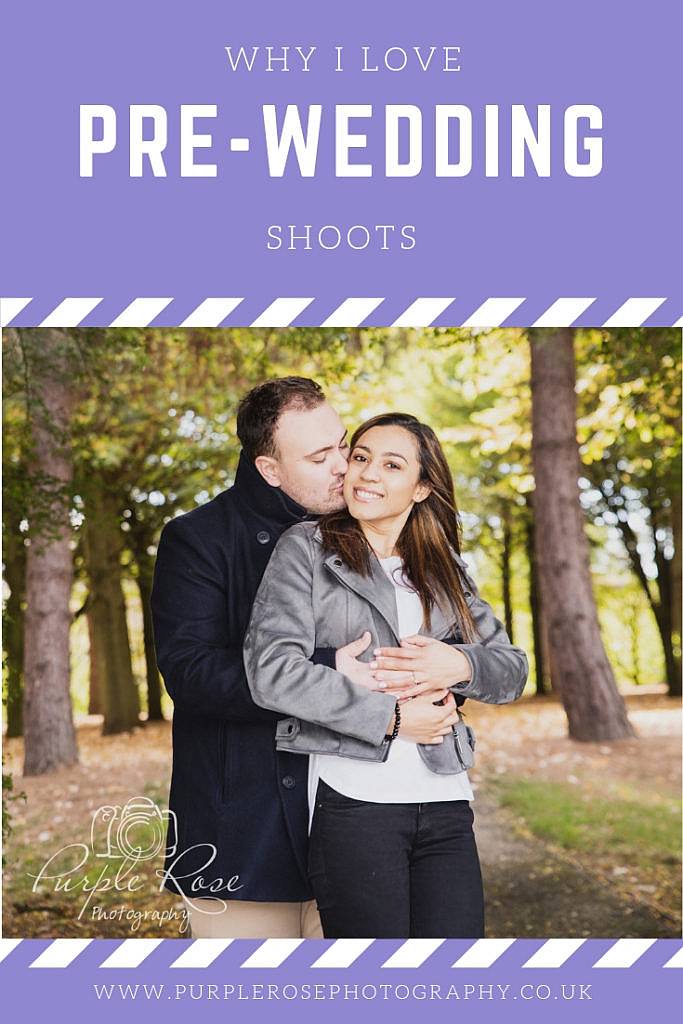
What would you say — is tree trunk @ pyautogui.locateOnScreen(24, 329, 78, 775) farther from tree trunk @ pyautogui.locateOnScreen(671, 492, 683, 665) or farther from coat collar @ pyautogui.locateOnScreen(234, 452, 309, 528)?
tree trunk @ pyautogui.locateOnScreen(671, 492, 683, 665)

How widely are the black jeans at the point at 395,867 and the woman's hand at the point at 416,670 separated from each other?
36 centimetres

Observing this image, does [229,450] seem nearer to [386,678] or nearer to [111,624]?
[111,624]

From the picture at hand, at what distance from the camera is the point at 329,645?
134 inches

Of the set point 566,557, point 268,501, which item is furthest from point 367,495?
point 566,557

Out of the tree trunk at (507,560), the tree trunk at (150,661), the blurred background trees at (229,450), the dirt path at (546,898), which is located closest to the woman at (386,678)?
the blurred background trees at (229,450)

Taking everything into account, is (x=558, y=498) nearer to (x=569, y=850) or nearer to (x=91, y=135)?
(x=569, y=850)

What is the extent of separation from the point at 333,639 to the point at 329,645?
0.02 meters

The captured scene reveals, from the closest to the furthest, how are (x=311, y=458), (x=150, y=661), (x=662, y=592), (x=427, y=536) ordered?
1. (x=427, y=536)
2. (x=311, y=458)
3. (x=150, y=661)
4. (x=662, y=592)

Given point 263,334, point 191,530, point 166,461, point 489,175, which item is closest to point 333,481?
point 191,530

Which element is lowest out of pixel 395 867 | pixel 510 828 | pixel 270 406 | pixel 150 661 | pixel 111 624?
pixel 510 828

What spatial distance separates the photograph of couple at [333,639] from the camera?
327cm

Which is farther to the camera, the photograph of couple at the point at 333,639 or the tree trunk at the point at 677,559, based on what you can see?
the tree trunk at the point at 677,559

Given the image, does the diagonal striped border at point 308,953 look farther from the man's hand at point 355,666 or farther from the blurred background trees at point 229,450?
the blurred background trees at point 229,450

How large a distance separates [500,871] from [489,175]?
18.2ft
